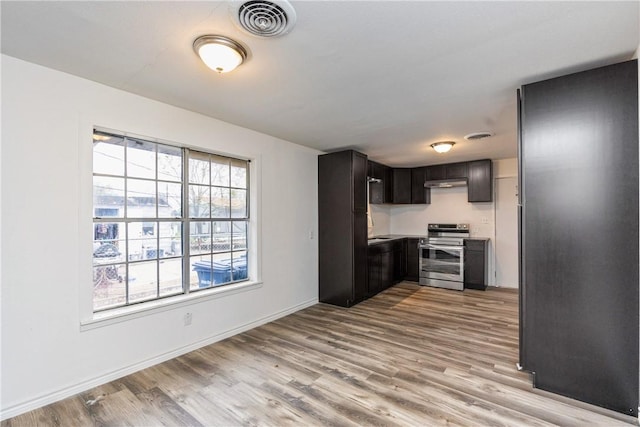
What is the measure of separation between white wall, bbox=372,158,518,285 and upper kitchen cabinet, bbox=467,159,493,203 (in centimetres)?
35

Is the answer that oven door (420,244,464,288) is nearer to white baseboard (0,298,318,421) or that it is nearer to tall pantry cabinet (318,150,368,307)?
tall pantry cabinet (318,150,368,307)

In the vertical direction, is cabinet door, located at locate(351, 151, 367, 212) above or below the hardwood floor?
above

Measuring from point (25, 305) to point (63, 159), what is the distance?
1088 mm

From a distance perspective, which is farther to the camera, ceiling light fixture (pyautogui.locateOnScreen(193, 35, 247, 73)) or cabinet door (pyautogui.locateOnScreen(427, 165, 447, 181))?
cabinet door (pyautogui.locateOnScreen(427, 165, 447, 181))

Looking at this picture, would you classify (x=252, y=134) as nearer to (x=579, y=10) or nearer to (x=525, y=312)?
(x=579, y=10)

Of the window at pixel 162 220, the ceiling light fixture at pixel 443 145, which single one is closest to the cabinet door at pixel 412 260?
the ceiling light fixture at pixel 443 145

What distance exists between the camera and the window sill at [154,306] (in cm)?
242

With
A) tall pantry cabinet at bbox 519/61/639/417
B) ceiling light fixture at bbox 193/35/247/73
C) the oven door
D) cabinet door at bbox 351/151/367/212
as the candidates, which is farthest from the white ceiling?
the oven door

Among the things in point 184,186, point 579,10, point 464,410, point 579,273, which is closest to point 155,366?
point 184,186

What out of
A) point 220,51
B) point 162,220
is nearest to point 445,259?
point 162,220

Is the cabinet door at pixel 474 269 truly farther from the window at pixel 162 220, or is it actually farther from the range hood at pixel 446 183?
the window at pixel 162 220

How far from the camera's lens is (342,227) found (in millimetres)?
4539

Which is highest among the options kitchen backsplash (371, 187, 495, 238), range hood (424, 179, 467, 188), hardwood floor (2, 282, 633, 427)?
range hood (424, 179, 467, 188)

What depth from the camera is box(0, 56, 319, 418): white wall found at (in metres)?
2.04
